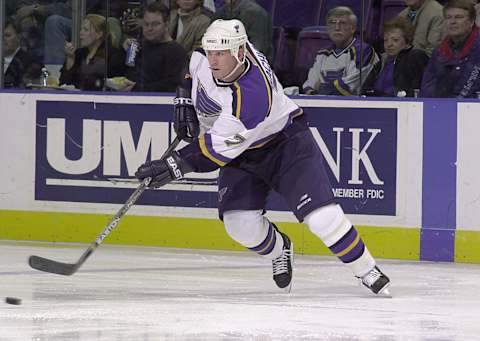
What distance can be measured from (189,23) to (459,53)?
1.46 m

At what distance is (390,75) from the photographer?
642 cm

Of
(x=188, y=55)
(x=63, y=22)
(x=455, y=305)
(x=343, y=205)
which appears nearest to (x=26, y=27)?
(x=63, y=22)

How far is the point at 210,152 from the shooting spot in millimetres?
4766

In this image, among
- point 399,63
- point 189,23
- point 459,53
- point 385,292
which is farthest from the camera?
point 189,23

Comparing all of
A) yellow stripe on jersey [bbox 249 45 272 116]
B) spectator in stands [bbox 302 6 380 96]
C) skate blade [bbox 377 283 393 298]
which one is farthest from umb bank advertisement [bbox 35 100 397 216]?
yellow stripe on jersey [bbox 249 45 272 116]

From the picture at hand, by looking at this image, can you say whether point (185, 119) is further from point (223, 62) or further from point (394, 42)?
point (394, 42)

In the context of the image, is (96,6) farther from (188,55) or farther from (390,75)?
(390,75)

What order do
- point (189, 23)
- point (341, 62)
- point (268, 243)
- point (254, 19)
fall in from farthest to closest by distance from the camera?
point (189, 23)
point (254, 19)
point (341, 62)
point (268, 243)

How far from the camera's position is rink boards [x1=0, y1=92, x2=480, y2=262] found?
629 cm

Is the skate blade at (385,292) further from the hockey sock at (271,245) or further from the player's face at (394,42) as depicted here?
the player's face at (394,42)

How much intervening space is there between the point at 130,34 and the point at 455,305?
9.04ft

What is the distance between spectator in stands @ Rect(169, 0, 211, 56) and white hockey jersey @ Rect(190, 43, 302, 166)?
180 cm

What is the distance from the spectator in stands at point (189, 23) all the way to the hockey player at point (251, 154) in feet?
5.21

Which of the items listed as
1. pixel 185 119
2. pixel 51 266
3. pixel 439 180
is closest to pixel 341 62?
pixel 439 180
